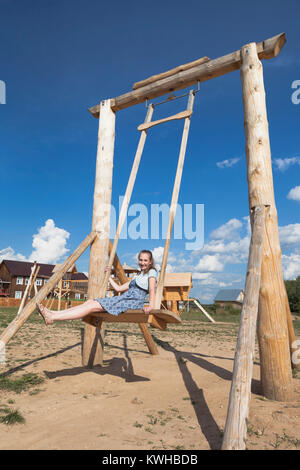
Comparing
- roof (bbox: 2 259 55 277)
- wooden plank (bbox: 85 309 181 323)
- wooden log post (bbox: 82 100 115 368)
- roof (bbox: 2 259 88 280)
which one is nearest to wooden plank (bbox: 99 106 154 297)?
wooden log post (bbox: 82 100 115 368)

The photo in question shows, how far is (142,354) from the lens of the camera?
22.2ft

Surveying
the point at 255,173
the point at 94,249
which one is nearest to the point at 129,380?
the point at 94,249

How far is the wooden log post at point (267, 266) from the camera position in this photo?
3.93 meters

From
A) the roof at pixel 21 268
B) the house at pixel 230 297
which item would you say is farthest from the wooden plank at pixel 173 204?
the house at pixel 230 297

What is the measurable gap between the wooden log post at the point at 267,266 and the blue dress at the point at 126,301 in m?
1.51

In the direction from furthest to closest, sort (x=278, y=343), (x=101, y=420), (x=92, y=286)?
(x=92, y=286)
(x=278, y=343)
(x=101, y=420)

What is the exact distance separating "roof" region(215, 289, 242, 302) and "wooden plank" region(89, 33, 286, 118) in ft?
162

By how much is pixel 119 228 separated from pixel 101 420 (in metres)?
2.48

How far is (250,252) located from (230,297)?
53.0 metres

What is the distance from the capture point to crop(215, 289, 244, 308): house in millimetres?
52062

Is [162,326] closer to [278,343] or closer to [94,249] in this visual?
[278,343]

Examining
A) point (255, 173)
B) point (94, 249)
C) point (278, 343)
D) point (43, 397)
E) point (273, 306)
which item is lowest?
point (43, 397)

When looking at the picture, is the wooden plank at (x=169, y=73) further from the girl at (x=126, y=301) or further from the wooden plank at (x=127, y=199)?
the girl at (x=126, y=301)

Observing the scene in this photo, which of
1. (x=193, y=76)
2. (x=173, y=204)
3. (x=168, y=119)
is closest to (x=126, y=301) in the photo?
(x=173, y=204)
